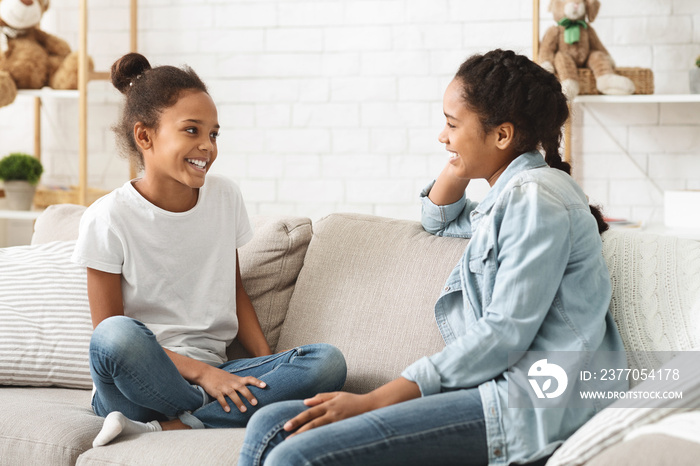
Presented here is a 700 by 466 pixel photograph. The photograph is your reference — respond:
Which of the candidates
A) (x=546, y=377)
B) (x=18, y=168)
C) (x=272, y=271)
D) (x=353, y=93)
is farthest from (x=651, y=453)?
(x=18, y=168)

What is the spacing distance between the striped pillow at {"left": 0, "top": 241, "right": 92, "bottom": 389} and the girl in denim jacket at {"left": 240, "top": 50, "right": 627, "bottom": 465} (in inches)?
28.5

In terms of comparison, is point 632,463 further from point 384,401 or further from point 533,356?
point 384,401

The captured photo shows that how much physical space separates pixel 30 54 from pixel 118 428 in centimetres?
212

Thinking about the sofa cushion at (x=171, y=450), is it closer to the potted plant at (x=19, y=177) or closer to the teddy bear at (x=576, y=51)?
the teddy bear at (x=576, y=51)

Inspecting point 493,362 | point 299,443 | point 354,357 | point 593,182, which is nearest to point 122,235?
point 354,357

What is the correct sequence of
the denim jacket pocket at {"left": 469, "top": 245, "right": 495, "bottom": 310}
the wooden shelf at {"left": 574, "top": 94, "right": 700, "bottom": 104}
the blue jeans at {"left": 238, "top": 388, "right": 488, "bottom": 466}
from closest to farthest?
the blue jeans at {"left": 238, "top": 388, "right": 488, "bottom": 466} < the denim jacket pocket at {"left": 469, "top": 245, "right": 495, "bottom": 310} < the wooden shelf at {"left": 574, "top": 94, "right": 700, "bottom": 104}

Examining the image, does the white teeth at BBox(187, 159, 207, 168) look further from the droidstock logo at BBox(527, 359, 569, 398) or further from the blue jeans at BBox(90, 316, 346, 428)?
the droidstock logo at BBox(527, 359, 569, 398)

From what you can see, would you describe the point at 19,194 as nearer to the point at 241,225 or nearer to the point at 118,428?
the point at 241,225

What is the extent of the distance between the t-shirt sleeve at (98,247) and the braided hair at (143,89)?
23cm

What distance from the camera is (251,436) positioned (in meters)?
1.28

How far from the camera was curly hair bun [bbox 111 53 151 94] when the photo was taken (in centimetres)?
179

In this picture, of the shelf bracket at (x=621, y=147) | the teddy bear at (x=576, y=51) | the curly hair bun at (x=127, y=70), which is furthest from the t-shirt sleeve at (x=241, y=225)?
the shelf bracket at (x=621, y=147)

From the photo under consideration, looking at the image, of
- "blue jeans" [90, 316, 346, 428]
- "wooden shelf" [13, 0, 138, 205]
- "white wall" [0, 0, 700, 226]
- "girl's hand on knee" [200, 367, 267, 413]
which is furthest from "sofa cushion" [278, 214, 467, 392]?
"wooden shelf" [13, 0, 138, 205]

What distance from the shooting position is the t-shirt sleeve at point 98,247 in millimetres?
1615
